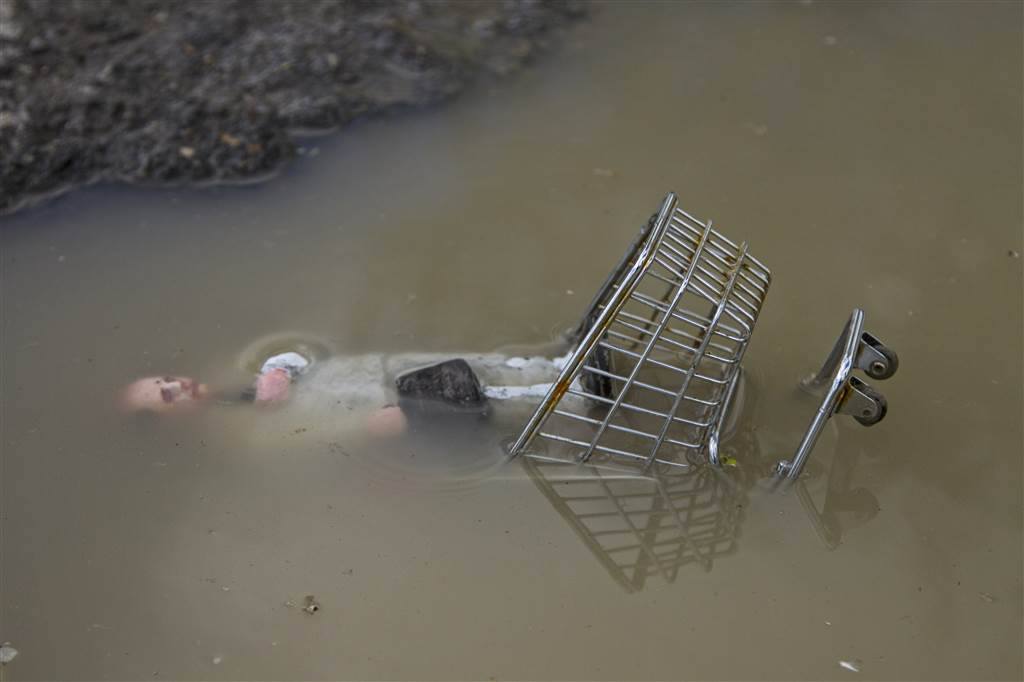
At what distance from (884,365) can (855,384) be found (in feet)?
0.28

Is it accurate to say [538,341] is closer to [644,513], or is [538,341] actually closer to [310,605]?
[644,513]

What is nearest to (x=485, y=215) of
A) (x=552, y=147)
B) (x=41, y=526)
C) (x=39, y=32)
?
(x=552, y=147)

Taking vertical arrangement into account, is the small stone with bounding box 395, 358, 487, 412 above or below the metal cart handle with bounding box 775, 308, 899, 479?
below

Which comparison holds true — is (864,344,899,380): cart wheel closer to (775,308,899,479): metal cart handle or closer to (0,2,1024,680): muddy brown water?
(775,308,899,479): metal cart handle

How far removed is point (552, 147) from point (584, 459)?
4.27 feet

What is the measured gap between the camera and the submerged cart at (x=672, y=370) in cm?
206

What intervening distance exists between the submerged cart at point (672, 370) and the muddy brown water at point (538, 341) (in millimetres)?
140

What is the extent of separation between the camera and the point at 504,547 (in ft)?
7.27

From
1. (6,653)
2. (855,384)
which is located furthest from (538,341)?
(6,653)

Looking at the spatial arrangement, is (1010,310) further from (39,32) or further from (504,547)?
(39,32)

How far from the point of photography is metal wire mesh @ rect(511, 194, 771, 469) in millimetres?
2080

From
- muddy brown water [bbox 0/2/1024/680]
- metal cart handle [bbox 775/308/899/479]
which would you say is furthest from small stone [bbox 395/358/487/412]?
metal cart handle [bbox 775/308/899/479]

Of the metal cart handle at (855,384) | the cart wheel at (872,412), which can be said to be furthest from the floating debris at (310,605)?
the cart wheel at (872,412)

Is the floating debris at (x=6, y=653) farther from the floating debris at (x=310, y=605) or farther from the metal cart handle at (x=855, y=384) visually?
the metal cart handle at (x=855, y=384)
